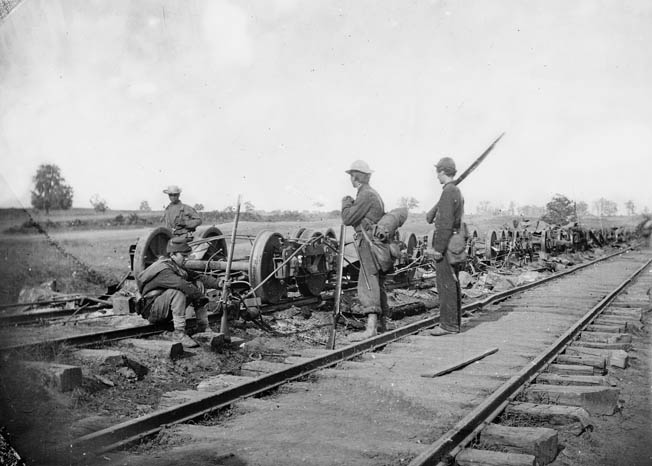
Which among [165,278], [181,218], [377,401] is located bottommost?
[377,401]

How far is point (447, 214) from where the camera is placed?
22.3 ft

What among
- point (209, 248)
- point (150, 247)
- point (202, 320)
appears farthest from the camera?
point (209, 248)

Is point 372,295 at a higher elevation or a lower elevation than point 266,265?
lower

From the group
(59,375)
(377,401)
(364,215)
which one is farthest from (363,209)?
(59,375)

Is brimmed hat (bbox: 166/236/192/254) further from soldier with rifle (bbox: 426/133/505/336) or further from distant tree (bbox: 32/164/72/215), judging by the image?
soldier with rifle (bbox: 426/133/505/336)

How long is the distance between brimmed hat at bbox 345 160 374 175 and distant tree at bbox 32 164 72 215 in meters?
3.76

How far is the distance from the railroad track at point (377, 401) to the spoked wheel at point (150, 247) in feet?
11.8

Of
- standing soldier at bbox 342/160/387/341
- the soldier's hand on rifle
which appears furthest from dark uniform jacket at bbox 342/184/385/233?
the soldier's hand on rifle

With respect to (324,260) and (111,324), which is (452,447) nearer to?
(111,324)

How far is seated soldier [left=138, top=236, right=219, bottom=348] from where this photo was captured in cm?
616

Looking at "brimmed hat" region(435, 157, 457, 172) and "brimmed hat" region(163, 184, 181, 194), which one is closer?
"brimmed hat" region(435, 157, 457, 172)

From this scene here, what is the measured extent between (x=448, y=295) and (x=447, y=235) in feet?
2.34

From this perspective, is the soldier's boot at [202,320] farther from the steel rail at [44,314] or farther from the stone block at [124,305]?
the steel rail at [44,314]

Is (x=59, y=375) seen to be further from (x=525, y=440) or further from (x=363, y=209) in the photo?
(x=363, y=209)
